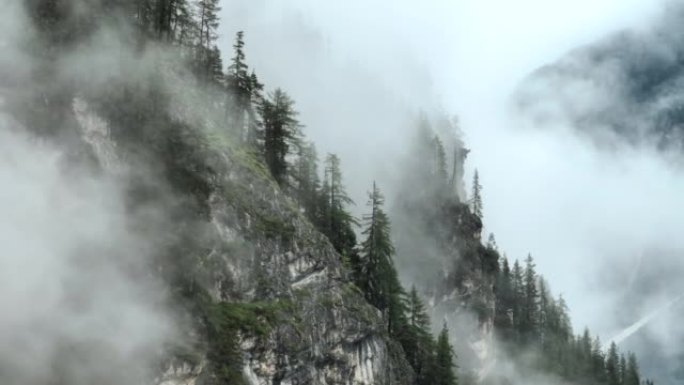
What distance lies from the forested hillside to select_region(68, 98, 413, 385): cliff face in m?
0.15

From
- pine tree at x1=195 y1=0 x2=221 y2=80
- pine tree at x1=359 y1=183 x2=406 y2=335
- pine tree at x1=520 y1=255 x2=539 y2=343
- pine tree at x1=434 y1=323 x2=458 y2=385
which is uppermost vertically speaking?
pine tree at x1=195 y1=0 x2=221 y2=80

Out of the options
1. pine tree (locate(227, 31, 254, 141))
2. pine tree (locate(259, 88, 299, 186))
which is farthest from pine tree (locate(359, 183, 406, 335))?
pine tree (locate(227, 31, 254, 141))

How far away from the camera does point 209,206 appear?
245ft

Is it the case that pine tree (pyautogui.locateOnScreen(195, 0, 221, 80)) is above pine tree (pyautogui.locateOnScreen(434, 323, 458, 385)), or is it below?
above

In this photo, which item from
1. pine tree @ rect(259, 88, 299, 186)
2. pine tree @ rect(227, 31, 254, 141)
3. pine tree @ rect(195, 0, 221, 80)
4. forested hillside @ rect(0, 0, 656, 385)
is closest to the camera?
forested hillside @ rect(0, 0, 656, 385)

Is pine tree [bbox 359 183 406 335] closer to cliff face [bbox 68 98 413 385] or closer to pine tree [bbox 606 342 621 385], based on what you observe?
cliff face [bbox 68 98 413 385]

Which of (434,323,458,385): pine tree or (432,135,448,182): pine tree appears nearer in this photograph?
(434,323,458,385): pine tree

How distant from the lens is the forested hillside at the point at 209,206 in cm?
6669

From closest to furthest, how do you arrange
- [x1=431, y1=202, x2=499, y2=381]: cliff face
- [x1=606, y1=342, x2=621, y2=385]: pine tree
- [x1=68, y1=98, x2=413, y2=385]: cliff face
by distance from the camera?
[x1=68, y1=98, x2=413, y2=385]: cliff face
[x1=431, y1=202, x2=499, y2=381]: cliff face
[x1=606, y1=342, x2=621, y2=385]: pine tree

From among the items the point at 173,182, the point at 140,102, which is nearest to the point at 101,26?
the point at 140,102

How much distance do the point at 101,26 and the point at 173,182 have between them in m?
15.7

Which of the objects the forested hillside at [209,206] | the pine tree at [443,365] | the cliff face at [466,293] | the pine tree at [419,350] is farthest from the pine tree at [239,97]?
the cliff face at [466,293]

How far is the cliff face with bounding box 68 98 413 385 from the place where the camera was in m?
69.6

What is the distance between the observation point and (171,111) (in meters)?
76.8
